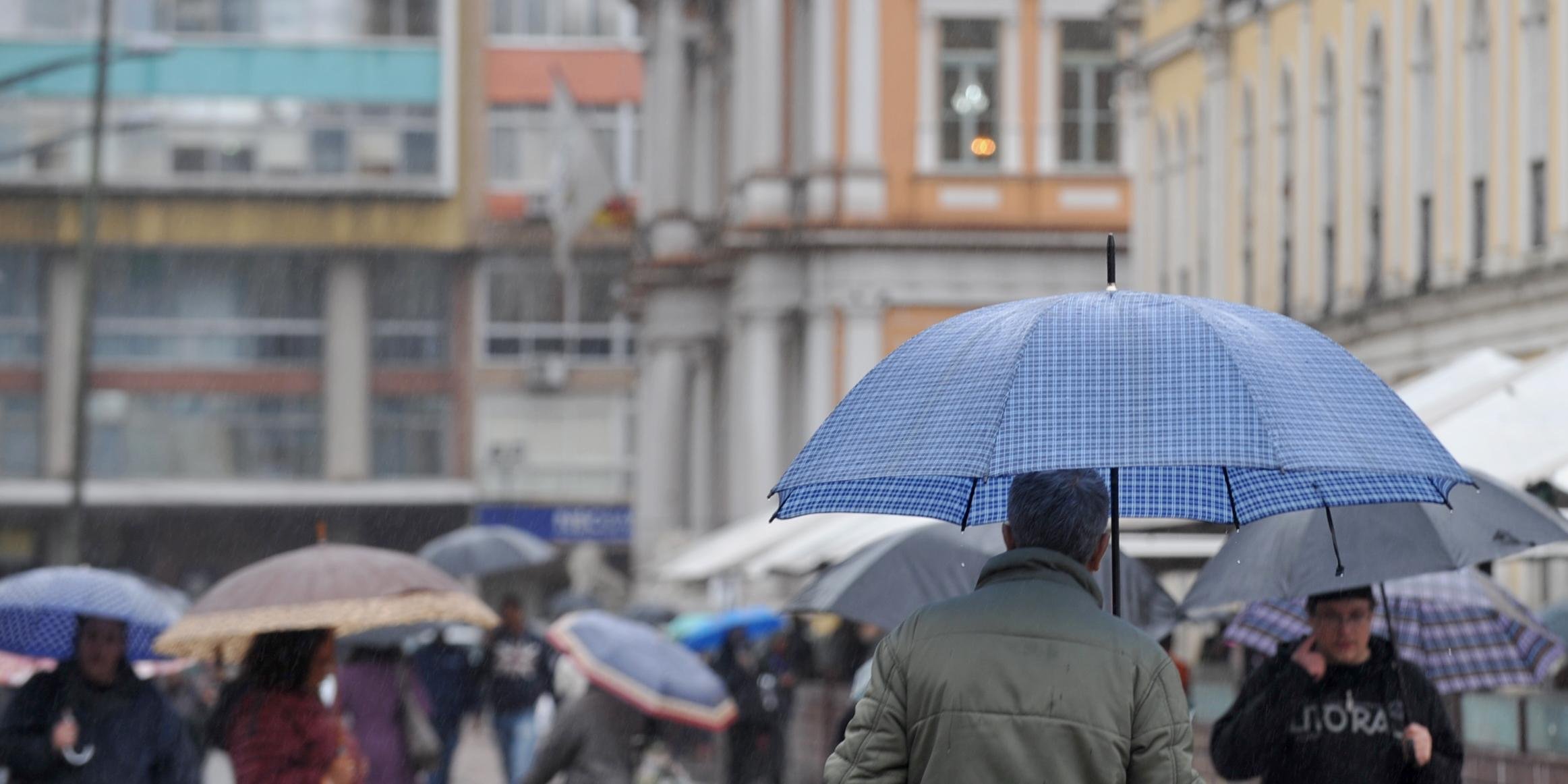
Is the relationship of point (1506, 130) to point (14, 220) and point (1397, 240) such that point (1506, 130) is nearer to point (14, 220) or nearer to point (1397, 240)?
point (1397, 240)

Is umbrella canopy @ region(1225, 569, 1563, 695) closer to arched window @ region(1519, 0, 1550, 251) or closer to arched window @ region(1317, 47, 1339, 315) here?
arched window @ region(1519, 0, 1550, 251)

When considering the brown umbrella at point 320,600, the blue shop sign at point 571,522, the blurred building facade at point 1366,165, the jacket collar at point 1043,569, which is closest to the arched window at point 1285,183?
the blurred building facade at point 1366,165

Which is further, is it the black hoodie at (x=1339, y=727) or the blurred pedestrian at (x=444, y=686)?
the blurred pedestrian at (x=444, y=686)

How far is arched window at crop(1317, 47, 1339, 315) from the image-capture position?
87.7 feet

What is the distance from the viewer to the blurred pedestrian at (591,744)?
440 inches

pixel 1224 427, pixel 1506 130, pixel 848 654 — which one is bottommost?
pixel 848 654

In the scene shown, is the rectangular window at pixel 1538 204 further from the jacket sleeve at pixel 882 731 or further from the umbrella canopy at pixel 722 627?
the jacket sleeve at pixel 882 731

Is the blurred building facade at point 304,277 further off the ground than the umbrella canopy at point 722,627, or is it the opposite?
the blurred building facade at point 304,277

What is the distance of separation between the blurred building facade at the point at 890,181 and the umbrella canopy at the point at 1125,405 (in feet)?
115

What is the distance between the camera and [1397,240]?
24.8m

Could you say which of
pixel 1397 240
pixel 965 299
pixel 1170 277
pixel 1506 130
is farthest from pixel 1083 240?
pixel 1506 130

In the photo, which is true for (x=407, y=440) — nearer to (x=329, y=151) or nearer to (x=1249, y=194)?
(x=329, y=151)

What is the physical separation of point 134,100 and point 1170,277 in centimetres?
4085

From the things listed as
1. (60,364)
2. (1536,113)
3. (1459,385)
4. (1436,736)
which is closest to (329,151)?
(60,364)
